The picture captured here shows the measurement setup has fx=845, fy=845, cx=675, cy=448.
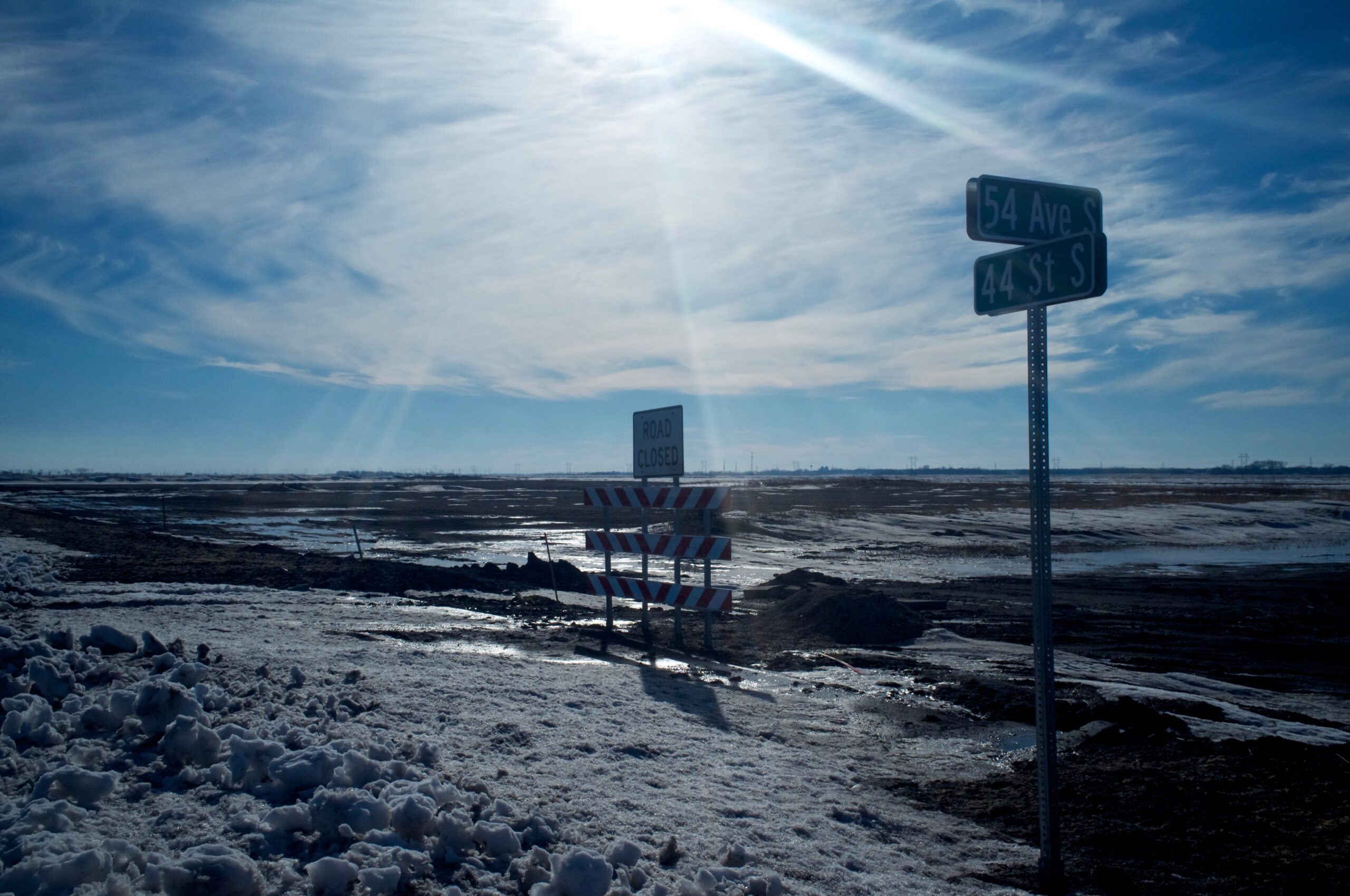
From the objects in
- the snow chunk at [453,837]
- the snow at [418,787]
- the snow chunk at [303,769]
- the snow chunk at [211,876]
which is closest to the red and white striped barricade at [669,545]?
the snow at [418,787]

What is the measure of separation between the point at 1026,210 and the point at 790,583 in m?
13.1

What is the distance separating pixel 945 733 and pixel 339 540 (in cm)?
2738

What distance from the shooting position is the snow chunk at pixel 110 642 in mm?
6531

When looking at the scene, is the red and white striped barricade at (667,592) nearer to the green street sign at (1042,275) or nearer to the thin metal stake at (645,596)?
the thin metal stake at (645,596)

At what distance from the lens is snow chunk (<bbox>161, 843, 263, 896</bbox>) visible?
3.22m

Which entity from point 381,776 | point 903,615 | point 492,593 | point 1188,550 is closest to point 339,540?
point 492,593

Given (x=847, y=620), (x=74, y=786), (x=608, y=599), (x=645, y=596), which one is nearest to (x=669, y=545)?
(x=645, y=596)

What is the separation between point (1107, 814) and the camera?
210 inches

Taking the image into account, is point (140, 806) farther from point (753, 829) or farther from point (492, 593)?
point (492, 593)

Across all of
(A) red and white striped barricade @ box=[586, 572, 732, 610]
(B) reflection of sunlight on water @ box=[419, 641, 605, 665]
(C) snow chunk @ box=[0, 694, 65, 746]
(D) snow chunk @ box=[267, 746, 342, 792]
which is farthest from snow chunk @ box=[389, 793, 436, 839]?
(A) red and white striped barricade @ box=[586, 572, 732, 610]

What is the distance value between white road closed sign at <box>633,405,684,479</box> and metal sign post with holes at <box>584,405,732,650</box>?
0.03 ft

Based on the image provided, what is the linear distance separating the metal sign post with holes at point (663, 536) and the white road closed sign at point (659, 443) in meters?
0.01

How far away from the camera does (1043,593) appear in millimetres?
4332

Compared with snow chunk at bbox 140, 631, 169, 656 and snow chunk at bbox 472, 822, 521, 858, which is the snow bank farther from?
snow chunk at bbox 140, 631, 169, 656
